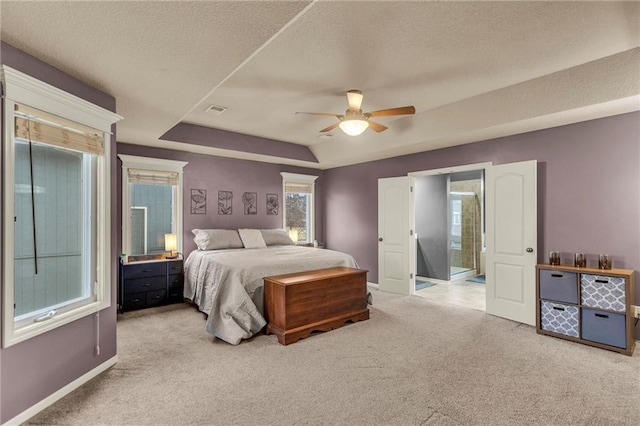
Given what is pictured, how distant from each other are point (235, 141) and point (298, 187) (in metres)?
1.86

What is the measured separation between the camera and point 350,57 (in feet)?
9.02

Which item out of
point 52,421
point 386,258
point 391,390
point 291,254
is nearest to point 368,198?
point 386,258

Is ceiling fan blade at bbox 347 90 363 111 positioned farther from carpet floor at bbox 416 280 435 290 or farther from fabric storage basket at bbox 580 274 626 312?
carpet floor at bbox 416 280 435 290

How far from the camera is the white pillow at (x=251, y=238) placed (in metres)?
5.34

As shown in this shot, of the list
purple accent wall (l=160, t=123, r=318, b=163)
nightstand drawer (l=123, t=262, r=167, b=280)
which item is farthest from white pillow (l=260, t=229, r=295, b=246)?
nightstand drawer (l=123, t=262, r=167, b=280)

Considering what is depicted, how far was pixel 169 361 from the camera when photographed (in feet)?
9.51

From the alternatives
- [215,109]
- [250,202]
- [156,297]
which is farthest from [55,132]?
[250,202]

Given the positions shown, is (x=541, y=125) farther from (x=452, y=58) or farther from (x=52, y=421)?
(x=52, y=421)

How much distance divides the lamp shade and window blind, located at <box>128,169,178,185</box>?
838mm

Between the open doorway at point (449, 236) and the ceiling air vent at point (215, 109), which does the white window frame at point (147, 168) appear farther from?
the open doorway at point (449, 236)

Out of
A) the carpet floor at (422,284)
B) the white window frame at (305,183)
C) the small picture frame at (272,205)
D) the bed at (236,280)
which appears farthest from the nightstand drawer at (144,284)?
the carpet floor at (422,284)

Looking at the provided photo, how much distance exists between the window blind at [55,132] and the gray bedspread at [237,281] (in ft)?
5.95

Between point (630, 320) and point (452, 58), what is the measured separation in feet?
9.67

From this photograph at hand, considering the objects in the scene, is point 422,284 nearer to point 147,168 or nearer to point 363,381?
point 363,381
